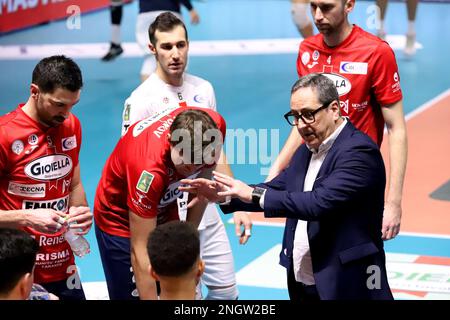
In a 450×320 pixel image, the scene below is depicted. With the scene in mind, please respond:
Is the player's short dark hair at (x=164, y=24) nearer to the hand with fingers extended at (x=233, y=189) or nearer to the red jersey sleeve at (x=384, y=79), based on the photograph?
the red jersey sleeve at (x=384, y=79)

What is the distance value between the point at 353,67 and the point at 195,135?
1.61 meters

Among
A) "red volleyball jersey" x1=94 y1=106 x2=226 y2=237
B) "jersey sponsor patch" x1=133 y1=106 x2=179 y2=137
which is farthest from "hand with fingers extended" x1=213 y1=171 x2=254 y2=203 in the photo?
"jersey sponsor patch" x1=133 y1=106 x2=179 y2=137

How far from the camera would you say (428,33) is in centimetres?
1795

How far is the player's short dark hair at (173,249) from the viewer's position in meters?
4.17

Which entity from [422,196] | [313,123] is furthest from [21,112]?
[422,196]

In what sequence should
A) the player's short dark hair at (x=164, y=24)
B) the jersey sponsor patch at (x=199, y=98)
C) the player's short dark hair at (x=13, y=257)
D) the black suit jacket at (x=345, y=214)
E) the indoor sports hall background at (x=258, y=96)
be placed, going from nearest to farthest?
the player's short dark hair at (x=13, y=257)
the black suit jacket at (x=345, y=214)
the jersey sponsor patch at (x=199, y=98)
the player's short dark hair at (x=164, y=24)
the indoor sports hall background at (x=258, y=96)

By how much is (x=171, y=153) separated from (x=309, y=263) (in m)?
0.97

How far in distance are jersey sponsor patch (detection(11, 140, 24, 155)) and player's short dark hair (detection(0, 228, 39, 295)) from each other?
1191 mm

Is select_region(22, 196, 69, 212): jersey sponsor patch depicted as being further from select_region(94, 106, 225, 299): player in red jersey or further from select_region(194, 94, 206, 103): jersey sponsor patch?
select_region(194, 94, 206, 103): jersey sponsor patch

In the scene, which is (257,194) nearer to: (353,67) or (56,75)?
(56,75)

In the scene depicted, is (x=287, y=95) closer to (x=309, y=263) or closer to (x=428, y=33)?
(x=428, y=33)

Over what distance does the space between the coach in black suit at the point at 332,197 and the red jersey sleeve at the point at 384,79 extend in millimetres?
1009

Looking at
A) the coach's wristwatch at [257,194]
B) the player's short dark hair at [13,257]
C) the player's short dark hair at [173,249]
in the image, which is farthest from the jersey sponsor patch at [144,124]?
the player's short dark hair at [13,257]
